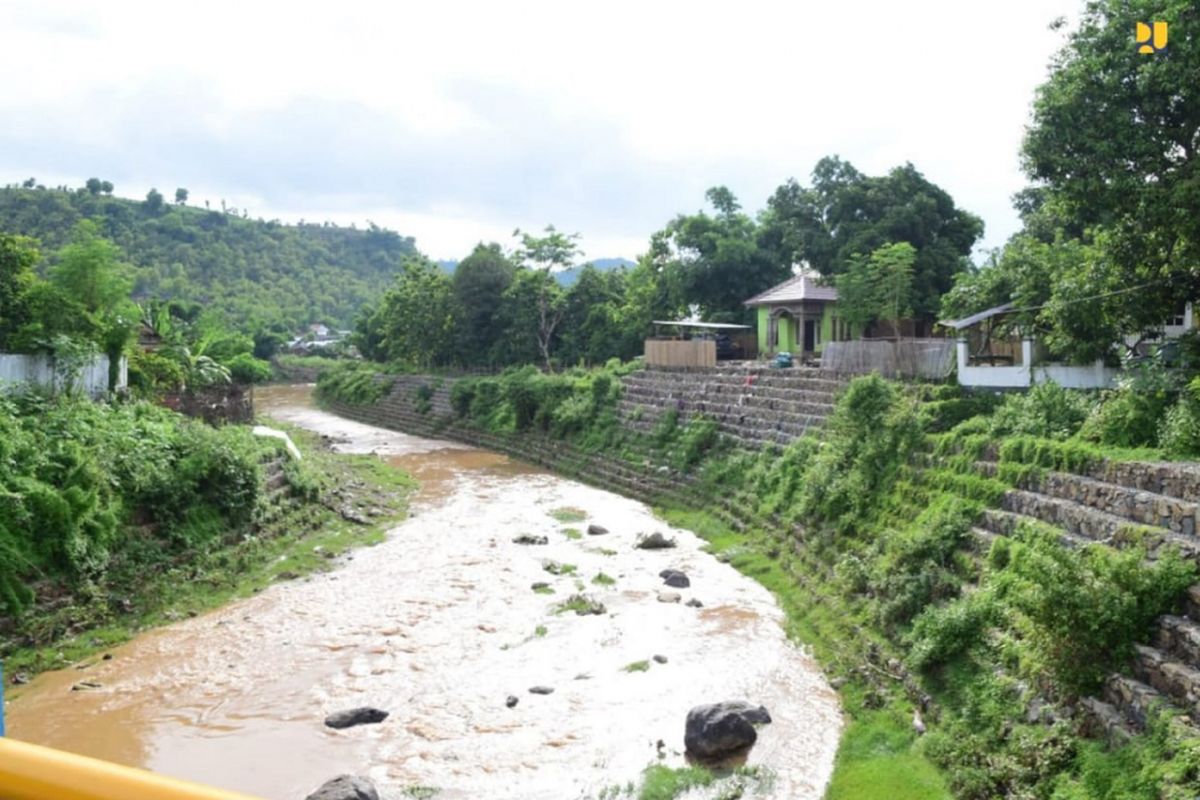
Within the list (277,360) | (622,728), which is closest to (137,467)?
(622,728)

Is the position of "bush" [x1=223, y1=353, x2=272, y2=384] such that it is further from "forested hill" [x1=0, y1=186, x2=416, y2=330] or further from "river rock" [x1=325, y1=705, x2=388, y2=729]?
"forested hill" [x1=0, y1=186, x2=416, y2=330]

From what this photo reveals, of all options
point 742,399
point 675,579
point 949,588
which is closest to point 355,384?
point 742,399

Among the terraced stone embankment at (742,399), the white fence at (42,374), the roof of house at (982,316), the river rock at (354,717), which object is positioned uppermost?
the roof of house at (982,316)

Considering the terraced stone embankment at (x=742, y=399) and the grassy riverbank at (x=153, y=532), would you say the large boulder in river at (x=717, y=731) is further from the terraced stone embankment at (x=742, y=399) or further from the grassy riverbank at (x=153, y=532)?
the terraced stone embankment at (x=742, y=399)

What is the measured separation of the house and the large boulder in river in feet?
33.9

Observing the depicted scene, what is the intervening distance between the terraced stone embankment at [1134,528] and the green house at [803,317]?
23.5 meters

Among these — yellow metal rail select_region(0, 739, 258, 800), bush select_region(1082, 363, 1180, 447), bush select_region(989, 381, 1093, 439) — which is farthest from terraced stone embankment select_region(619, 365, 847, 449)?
yellow metal rail select_region(0, 739, 258, 800)

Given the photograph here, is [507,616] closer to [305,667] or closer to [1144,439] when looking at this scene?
[305,667]

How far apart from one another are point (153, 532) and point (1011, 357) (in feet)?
62.3

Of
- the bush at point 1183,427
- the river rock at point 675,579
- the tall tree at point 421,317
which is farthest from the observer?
the tall tree at point 421,317

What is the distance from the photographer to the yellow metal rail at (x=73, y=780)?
154cm

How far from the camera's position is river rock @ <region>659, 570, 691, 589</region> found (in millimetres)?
19391

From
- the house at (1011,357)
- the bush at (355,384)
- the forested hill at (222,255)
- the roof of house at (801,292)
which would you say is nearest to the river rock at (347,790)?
the house at (1011,357)

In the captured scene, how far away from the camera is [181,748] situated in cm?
1241
